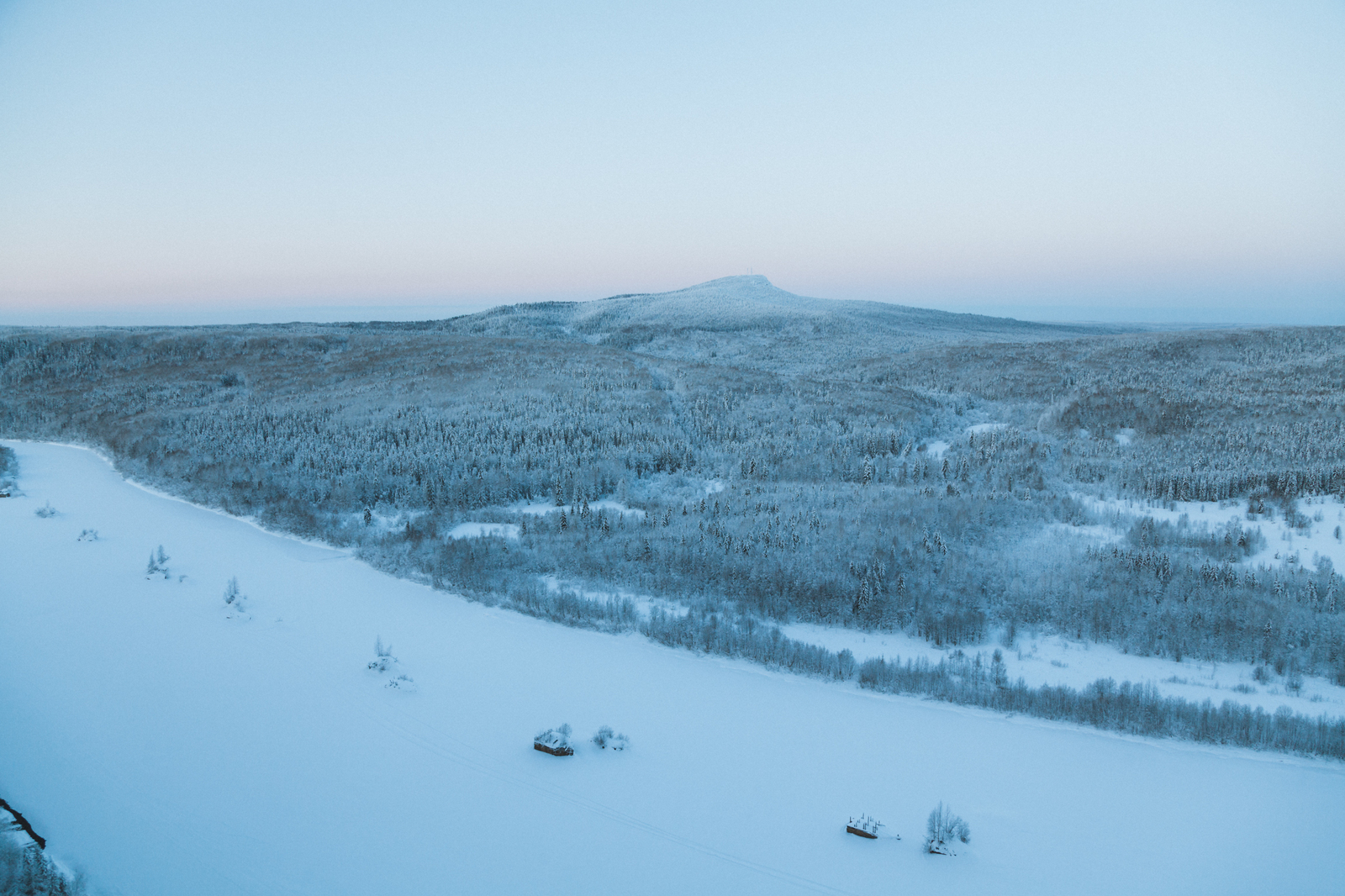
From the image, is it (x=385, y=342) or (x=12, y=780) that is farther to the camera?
(x=385, y=342)

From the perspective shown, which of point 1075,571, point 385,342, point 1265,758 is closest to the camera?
point 1265,758

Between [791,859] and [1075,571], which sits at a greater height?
[1075,571]

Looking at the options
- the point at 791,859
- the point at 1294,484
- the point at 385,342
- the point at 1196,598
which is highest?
the point at 385,342

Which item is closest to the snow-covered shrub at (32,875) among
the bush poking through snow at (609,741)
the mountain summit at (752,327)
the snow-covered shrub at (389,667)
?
the snow-covered shrub at (389,667)

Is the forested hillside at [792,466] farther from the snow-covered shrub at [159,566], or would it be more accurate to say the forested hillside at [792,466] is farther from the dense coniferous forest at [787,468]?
the snow-covered shrub at [159,566]

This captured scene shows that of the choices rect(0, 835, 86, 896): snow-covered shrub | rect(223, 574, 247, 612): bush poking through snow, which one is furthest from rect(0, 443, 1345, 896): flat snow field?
rect(223, 574, 247, 612): bush poking through snow

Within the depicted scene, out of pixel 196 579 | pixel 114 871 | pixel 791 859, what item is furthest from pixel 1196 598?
pixel 196 579

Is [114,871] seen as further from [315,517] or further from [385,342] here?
[385,342]
